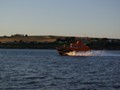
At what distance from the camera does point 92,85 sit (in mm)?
35344

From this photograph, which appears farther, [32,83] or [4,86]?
[32,83]

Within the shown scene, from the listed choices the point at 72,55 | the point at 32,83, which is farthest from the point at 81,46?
the point at 32,83

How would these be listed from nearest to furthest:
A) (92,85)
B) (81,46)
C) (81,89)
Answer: (81,89), (92,85), (81,46)

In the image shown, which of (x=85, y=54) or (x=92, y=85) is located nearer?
(x=92, y=85)

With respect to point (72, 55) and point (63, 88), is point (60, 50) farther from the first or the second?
point (63, 88)

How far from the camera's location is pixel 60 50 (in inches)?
4850

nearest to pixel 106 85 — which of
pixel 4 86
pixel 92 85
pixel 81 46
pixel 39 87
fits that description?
pixel 92 85

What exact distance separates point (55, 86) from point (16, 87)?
3.28m

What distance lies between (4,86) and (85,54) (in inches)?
3778

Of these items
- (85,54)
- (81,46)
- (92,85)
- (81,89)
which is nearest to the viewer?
(81,89)

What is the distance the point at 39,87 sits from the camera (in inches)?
1319

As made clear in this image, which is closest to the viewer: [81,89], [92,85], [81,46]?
[81,89]

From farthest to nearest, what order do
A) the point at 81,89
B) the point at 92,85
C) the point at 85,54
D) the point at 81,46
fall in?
the point at 85,54
the point at 81,46
the point at 92,85
the point at 81,89

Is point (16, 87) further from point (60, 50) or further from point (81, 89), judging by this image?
point (60, 50)
